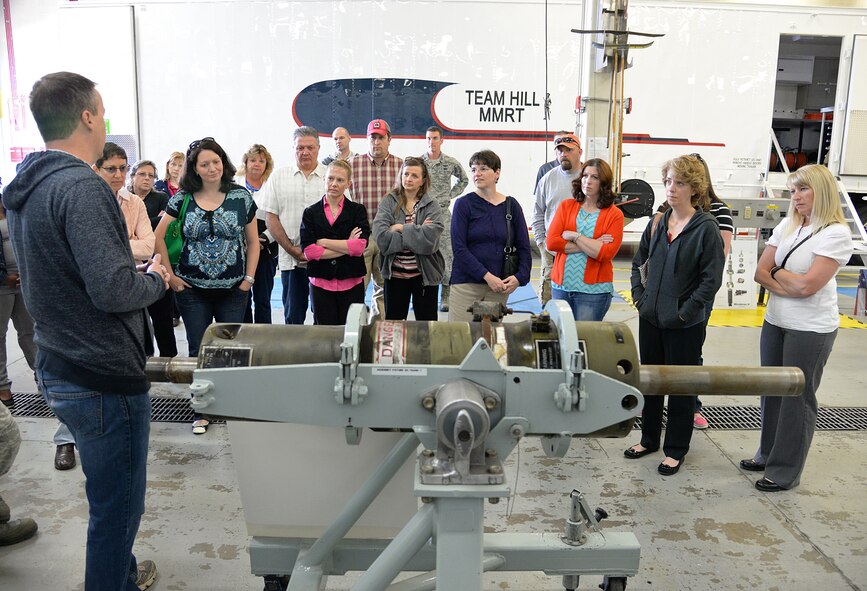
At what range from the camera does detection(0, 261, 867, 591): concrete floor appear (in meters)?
2.53

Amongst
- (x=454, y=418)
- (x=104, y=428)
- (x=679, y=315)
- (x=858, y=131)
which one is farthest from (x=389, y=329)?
(x=858, y=131)

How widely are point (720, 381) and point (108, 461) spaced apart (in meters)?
1.69

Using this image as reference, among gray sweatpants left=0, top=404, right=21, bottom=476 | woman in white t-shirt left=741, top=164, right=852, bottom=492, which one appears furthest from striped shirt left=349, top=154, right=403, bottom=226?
gray sweatpants left=0, top=404, right=21, bottom=476

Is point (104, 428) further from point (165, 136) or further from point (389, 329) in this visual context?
point (165, 136)

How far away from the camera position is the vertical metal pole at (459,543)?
1459 millimetres

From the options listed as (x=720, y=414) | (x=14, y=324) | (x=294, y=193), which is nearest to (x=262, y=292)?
(x=294, y=193)

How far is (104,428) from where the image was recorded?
1924mm

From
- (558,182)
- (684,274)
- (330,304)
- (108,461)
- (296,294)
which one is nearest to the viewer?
(108,461)

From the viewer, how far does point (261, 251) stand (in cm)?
479

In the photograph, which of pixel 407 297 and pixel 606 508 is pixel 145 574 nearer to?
pixel 606 508

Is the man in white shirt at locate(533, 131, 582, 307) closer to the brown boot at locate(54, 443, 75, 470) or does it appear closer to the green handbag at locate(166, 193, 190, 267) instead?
the green handbag at locate(166, 193, 190, 267)

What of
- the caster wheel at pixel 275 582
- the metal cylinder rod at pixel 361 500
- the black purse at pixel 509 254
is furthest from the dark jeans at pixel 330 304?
the metal cylinder rod at pixel 361 500

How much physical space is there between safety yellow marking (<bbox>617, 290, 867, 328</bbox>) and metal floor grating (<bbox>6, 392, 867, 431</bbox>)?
220 centimetres

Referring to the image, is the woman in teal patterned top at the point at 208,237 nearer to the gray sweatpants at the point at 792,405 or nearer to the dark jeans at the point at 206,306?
the dark jeans at the point at 206,306
